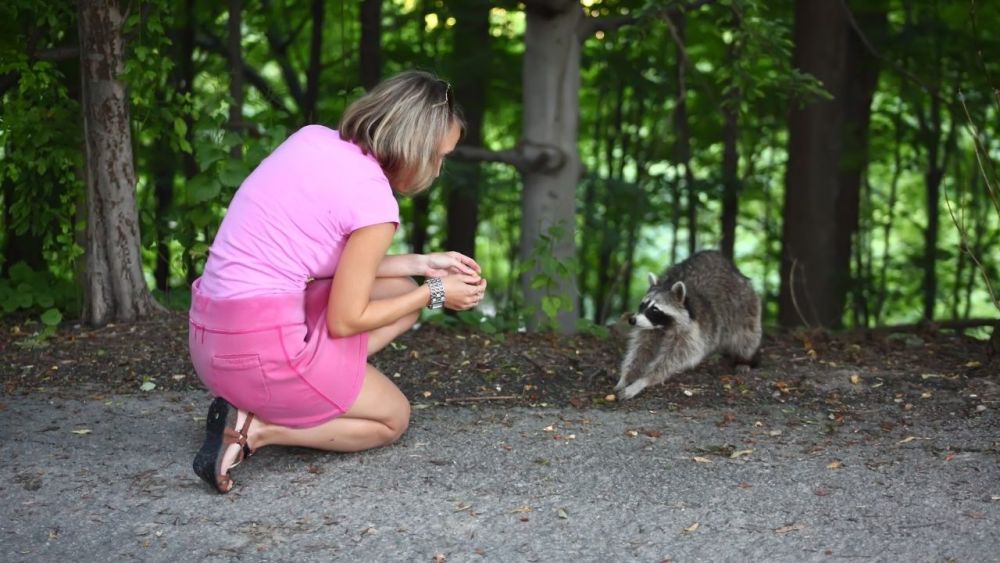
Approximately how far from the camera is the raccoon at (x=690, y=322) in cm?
494

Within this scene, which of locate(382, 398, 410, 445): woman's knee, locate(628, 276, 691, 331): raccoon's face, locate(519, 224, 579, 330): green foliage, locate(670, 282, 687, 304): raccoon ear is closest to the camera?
locate(382, 398, 410, 445): woman's knee

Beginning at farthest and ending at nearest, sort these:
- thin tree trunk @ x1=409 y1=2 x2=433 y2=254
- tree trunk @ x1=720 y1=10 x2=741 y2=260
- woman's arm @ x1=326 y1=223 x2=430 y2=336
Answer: thin tree trunk @ x1=409 y1=2 x2=433 y2=254, tree trunk @ x1=720 y1=10 x2=741 y2=260, woman's arm @ x1=326 y1=223 x2=430 y2=336

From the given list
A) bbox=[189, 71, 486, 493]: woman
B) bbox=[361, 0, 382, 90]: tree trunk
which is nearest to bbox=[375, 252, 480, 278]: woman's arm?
bbox=[189, 71, 486, 493]: woman

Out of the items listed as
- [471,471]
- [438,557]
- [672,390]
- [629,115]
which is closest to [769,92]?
[629,115]

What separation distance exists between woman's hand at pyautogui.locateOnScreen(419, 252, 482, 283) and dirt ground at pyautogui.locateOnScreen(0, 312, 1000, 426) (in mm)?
978

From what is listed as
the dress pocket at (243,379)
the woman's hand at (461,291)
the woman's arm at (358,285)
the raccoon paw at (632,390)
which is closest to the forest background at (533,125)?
the raccoon paw at (632,390)

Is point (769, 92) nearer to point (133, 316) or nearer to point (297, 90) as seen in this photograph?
point (297, 90)

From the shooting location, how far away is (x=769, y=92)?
10.2 meters

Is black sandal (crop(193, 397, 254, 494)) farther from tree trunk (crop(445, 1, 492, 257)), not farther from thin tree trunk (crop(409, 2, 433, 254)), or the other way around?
thin tree trunk (crop(409, 2, 433, 254))

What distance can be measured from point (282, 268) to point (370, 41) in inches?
272

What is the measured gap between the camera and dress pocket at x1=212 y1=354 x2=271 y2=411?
10.9 ft

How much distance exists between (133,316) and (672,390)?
290 centimetres

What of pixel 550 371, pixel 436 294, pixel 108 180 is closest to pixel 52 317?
pixel 108 180

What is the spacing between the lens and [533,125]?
7.05m
